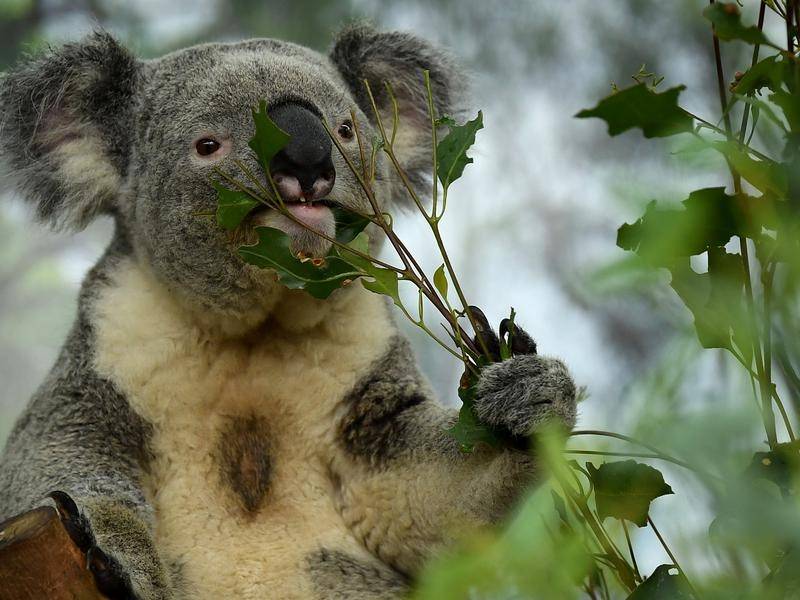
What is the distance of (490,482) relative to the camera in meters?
2.57

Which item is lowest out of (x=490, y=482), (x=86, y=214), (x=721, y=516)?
(x=721, y=516)

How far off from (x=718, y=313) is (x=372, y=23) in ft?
8.19

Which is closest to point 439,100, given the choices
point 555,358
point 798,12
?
point 555,358

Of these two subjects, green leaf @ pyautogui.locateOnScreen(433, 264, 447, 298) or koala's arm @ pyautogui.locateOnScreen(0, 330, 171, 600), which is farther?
koala's arm @ pyautogui.locateOnScreen(0, 330, 171, 600)

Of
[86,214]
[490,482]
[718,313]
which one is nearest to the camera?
[718,313]

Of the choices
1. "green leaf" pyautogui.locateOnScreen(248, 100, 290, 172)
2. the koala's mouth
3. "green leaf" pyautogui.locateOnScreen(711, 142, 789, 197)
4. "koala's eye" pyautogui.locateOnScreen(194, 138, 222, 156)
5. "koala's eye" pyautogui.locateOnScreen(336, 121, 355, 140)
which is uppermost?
"koala's eye" pyautogui.locateOnScreen(336, 121, 355, 140)

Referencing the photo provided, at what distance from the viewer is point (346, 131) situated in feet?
9.54

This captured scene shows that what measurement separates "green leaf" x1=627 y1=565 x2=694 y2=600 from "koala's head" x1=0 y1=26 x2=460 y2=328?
1.26m

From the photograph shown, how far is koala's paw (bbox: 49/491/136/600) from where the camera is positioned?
2172 mm

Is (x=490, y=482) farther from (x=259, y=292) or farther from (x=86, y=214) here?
(x=86, y=214)

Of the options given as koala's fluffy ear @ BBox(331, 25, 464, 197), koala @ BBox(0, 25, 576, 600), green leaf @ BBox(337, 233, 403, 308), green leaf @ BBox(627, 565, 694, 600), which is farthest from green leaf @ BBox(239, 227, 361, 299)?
koala's fluffy ear @ BBox(331, 25, 464, 197)

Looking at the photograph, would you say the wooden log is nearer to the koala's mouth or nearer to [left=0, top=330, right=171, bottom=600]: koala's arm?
[left=0, top=330, right=171, bottom=600]: koala's arm

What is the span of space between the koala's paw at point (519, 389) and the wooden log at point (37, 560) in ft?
2.92

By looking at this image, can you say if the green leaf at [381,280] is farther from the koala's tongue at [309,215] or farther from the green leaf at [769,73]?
the green leaf at [769,73]
